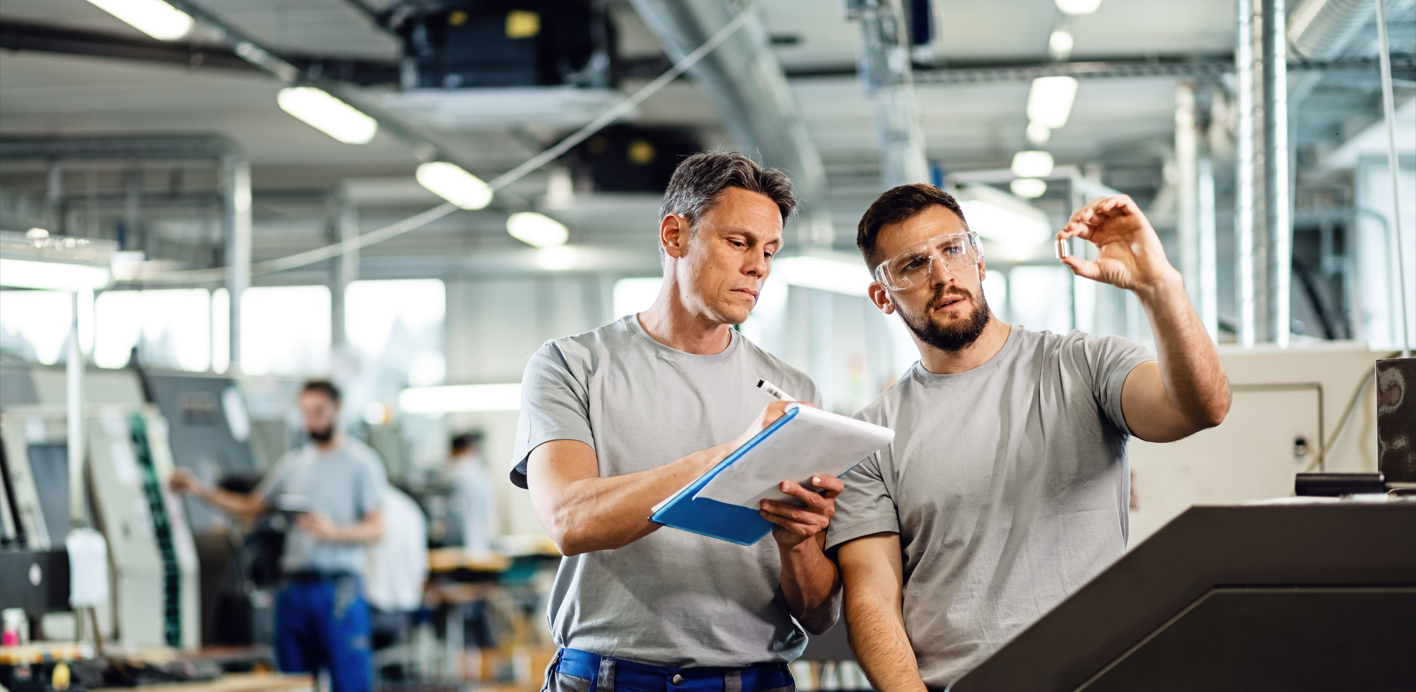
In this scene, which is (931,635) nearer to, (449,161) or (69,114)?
(69,114)

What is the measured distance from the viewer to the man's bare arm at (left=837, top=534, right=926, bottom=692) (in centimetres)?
167

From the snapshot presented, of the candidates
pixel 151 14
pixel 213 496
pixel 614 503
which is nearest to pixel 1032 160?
pixel 213 496

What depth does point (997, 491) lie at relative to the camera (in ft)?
5.73

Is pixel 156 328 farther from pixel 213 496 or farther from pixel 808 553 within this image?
pixel 808 553

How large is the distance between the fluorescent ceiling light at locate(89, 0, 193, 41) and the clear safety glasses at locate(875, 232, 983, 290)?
13.0 feet

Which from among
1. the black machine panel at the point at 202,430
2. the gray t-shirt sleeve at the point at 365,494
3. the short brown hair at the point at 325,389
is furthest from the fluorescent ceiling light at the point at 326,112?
the gray t-shirt sleeve at the point at 365,494

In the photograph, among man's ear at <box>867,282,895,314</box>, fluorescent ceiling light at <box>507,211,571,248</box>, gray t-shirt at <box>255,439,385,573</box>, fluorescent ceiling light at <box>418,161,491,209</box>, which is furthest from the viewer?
fluorescent ceiling light at <box>507,211,571,248</box>

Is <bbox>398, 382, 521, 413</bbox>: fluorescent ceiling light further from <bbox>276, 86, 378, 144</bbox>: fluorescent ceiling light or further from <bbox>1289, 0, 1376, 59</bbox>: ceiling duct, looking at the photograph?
<bbox>1289, 0, 1376, 59</bbox>: ceiling duct

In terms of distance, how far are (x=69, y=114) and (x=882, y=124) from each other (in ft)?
14.3

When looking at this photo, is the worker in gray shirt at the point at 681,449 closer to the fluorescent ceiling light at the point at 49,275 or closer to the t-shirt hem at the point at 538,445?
the t-shirt hem at the point at 538,445

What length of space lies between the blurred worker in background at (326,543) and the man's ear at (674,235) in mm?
4216

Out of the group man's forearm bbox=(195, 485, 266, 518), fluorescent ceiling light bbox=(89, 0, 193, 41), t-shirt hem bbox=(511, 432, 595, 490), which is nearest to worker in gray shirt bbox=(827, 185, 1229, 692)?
t-shirt hem bbox=(511, 432, 595, 490)

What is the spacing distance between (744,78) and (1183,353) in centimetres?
486

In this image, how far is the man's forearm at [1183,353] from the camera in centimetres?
155
